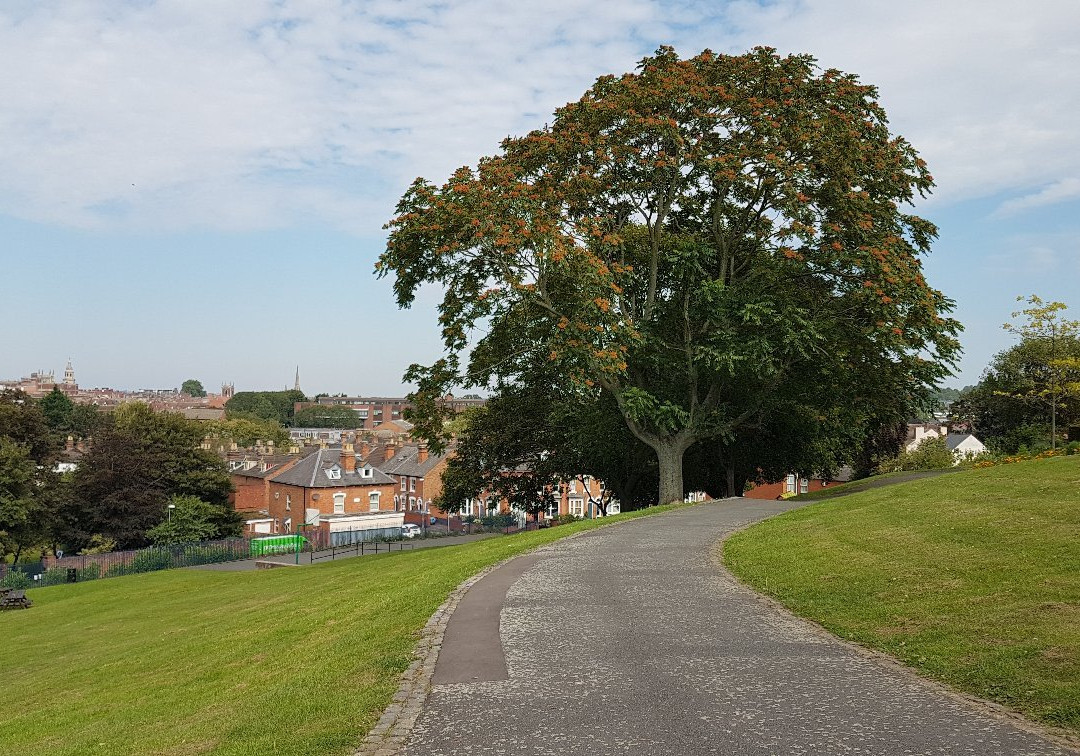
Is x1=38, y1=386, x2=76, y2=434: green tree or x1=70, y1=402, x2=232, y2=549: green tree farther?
x1=38, y1=386, x2=76, y2=434: green tree

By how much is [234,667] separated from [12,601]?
30.5m

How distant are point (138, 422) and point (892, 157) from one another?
53.5m

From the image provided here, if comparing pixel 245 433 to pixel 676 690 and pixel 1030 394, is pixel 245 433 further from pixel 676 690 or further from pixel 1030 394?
pixel 676 690

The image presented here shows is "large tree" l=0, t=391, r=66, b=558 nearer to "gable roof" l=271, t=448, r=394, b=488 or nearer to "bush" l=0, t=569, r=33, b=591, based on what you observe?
"bush" l=0, t=569, r=33, b=591

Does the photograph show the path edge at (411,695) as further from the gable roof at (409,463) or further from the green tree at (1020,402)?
the gable roof at (409,463)

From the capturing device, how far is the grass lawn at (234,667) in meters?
8.24

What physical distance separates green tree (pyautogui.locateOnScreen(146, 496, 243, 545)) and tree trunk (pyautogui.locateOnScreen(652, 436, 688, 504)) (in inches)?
1499

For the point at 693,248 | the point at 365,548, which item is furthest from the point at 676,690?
the point at 365,548

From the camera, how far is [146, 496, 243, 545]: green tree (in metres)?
56.9

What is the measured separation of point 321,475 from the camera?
73125 mm

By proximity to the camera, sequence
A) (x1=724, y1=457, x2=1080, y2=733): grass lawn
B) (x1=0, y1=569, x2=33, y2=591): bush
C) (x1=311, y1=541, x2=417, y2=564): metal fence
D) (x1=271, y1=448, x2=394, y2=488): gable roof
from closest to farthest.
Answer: (x1=724, y1=457, x2=1080, y2=733): grass lawn < (x1=0, y1=569, x2=33, y2=591): bush < (x1=311, y1=541, x2=417, y2=564): metal fence < (x1=271, y1=448, x2=394, y2=488): gable roof

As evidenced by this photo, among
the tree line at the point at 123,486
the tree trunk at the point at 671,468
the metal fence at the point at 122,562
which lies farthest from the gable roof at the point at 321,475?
the tree trunk at the point at 671,468

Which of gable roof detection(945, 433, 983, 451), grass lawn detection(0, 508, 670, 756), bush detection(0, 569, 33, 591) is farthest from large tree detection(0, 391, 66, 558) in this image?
gable roof detection(945, 433, 983, 451)

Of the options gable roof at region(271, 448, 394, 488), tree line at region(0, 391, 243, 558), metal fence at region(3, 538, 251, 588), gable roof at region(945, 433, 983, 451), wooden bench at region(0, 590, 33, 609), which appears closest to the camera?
wooden bench at region(0, 590, 33, 609)
